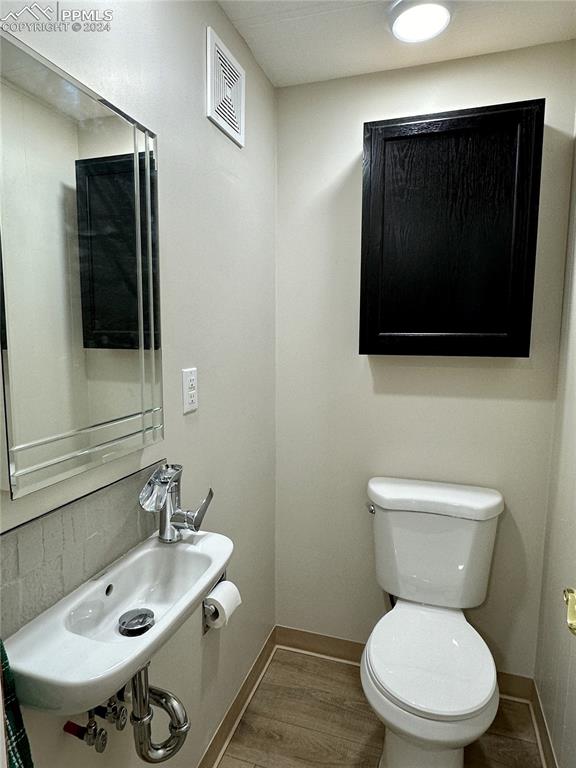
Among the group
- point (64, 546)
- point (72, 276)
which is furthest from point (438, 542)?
point (72, 276)

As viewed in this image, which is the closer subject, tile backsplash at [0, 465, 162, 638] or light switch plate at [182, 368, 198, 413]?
tile backsplash at [0, 465, 162, 638]

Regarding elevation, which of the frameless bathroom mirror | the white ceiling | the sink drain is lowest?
the sink drain

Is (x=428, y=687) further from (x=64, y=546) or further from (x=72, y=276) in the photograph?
(x=72, y=276)

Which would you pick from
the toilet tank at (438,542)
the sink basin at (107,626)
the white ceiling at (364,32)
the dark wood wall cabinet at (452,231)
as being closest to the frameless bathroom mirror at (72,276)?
the sink basin at (107,626)

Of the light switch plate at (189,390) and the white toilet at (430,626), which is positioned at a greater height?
the light switch plate at (189,390)

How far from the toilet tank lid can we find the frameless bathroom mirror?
0.97 metres

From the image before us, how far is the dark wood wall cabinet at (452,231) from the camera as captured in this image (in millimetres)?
1576

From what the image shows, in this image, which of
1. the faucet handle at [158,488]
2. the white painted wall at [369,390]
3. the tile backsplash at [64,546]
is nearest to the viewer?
the tile backsplash at [64,546]

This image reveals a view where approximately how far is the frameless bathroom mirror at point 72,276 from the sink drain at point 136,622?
1.21 feet

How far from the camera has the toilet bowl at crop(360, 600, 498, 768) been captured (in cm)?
122

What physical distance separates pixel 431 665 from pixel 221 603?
69 centimetres

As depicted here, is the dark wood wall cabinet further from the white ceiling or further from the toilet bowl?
the toilet bowl

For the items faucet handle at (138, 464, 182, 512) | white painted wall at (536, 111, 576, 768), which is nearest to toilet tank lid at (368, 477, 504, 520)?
white painted wall at (536, 111, 576, 768)

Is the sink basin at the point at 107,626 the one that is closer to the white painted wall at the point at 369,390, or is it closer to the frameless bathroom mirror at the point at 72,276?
the frameless bathroom mirror at the point at 72,276
